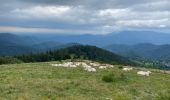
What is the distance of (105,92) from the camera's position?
27.9m

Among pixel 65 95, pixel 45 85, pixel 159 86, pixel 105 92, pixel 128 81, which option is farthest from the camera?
pixel 128 81

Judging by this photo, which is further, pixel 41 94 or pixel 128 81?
pixel 128 81

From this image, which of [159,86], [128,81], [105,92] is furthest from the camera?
[128,81]

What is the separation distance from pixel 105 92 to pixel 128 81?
29.9 feet

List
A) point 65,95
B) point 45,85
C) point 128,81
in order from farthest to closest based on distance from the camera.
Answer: point 128,81 < point 45,85 < point 65,95

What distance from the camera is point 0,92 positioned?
86.6ft

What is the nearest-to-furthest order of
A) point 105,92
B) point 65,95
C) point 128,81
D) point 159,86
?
point 65,95 → point 105,92 → point 159,86 → point 128,81

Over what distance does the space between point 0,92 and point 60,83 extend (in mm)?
6796

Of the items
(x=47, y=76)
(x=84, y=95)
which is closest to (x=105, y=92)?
(x=84, y=95)

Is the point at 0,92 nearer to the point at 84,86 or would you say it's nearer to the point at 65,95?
the point at 65,95

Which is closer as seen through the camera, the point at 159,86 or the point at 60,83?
the point at 60,83

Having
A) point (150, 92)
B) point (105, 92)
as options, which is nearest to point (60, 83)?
point (105, 92)

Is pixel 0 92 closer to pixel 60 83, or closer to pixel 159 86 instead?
pixel 60 83

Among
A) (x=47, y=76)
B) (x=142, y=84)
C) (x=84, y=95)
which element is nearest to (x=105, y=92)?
(x=84, y=95)
